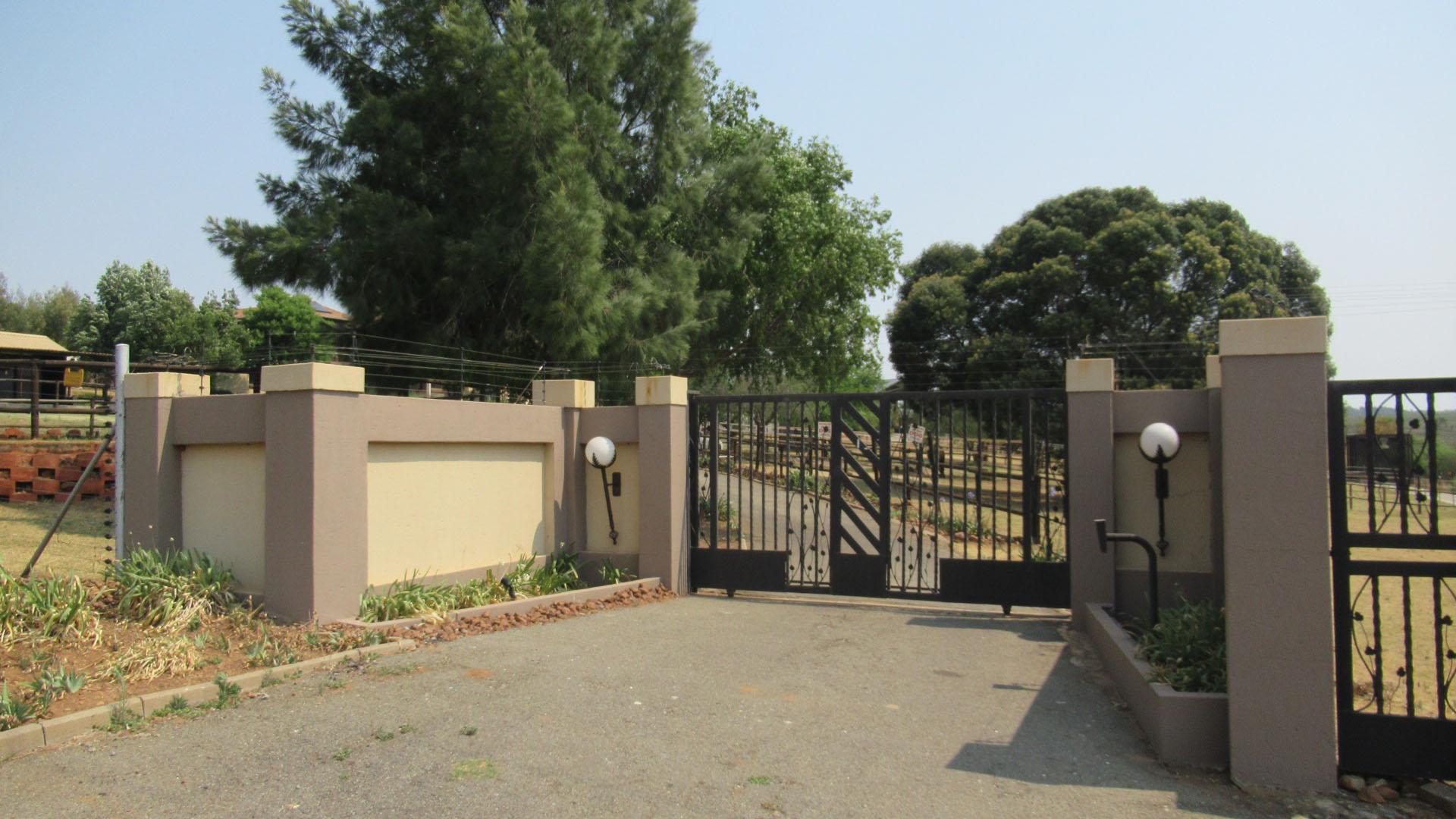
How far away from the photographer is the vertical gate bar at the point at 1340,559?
4668mm

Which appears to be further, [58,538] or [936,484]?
[58,538]

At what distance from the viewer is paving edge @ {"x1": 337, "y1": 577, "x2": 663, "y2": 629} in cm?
763

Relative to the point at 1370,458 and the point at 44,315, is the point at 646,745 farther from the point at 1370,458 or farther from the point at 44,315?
the point at 44,315

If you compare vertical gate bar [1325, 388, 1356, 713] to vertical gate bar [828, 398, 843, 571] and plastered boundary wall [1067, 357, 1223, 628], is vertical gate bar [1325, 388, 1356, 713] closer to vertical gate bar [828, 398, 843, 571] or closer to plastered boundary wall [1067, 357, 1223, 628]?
plastered boundary wall [1067, 357, 1223, 628]

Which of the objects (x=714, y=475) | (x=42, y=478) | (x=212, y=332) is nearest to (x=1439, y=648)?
(x=714, y=475)

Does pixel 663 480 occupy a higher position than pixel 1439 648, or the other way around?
pixel 663 480

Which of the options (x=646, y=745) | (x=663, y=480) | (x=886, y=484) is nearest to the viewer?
(x=646, y=745)

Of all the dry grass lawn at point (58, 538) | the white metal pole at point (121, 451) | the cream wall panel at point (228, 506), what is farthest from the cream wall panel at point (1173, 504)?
the dry grass lawn at point (58, 538)

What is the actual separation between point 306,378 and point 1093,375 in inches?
272

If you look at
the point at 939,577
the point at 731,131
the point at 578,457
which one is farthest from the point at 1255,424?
the point at 731,131

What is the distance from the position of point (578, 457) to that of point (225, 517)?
3686 millimetres

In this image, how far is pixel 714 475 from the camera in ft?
33.5

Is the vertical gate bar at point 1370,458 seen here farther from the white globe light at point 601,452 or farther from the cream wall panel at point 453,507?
the cream wall panel at point 453,507

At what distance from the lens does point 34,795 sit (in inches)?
174
